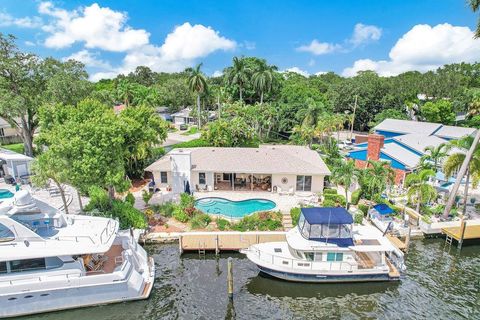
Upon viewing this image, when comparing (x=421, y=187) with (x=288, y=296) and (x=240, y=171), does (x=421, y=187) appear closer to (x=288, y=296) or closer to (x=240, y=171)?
(x=288, y=296)

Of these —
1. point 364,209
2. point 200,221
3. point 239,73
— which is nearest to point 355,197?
point 364,209

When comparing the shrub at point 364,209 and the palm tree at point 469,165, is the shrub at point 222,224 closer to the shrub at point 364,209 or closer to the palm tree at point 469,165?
the shrub at point 364,209

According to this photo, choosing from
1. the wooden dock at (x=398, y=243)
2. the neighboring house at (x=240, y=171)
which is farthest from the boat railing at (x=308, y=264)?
the neighboring house at (x=240, y=171)

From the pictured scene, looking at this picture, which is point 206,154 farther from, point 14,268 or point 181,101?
point 181,101

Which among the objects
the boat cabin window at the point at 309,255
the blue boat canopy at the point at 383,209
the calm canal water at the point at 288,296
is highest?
the blue boat canopy at the point at 383,209

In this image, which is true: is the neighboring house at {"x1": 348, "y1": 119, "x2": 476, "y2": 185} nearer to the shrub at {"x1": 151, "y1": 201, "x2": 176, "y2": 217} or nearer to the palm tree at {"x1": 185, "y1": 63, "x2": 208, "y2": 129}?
the shrub at {"x1": 151, "y1": 201, "x2": 176, "y2": 217}

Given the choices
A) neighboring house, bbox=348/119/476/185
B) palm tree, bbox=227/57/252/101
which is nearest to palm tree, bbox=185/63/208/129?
palm tree, bbox=227/57/252/101

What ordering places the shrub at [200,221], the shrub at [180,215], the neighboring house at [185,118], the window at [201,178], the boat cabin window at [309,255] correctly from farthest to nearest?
the neighboring house at [185,118] < the window at [201,178] < the shrub at [180,215] < the shrub at [200,221] < the boat cabin window at [309,255]

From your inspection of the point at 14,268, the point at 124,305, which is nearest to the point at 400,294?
the point at 124,305
